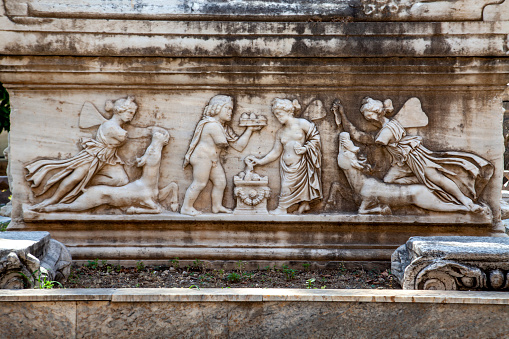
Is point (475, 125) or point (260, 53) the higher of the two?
point (260, 53)

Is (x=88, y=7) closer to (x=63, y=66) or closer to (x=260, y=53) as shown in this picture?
(x=63, y=66)

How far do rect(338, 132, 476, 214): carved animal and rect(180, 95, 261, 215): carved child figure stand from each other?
32.5 inches

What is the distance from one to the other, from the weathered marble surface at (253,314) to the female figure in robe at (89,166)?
1955 millimetres

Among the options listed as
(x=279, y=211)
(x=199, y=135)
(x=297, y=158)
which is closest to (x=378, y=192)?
(x=297, y=158)

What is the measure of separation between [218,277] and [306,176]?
3.84ft

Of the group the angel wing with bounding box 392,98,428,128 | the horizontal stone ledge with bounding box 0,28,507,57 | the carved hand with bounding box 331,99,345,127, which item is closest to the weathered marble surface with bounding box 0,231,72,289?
the horizontal stone ledge with bounding box 0,28,507,57

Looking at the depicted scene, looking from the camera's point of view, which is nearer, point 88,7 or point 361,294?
point 361,294

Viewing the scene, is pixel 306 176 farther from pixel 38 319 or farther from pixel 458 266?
pixel 38 319

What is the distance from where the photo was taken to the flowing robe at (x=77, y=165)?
5.26 m

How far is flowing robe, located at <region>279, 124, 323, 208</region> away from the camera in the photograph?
→ 5.25 metres

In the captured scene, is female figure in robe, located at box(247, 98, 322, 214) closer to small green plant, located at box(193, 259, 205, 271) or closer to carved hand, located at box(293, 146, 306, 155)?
carved hand, located at box(293, 146, 306, 155)

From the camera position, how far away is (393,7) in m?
5.19

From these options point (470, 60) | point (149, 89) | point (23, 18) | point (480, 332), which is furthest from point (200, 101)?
point (480, 332)

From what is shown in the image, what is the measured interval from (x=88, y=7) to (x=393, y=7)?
265 cm
